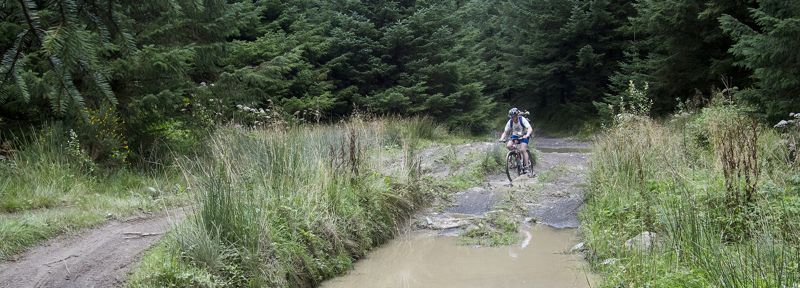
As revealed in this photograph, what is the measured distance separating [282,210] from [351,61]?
627 inches

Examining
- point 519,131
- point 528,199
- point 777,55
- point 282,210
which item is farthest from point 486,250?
point 777,55

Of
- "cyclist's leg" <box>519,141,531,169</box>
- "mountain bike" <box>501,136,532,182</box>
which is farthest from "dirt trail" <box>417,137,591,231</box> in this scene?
"cyclist's leg" <box>519,141,531,169</box>

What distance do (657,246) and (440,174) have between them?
7.36 m

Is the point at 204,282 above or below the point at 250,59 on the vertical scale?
below

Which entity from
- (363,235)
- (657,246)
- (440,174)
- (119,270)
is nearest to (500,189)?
(440,174)

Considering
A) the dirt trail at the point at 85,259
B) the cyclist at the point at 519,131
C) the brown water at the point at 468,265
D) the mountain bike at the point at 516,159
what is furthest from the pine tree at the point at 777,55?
the dirt trail at the point at 85,259

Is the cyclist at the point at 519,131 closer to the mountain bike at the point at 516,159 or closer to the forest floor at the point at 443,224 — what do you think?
the mountain bike at the point at 516,159

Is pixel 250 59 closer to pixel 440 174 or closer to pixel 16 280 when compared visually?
pixel 440 174

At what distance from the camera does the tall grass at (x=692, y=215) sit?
3756 mm

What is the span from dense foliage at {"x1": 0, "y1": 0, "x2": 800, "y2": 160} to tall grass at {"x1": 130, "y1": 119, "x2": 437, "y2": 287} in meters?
0.78

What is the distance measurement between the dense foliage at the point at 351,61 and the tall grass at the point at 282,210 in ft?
2.57

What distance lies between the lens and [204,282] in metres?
4.57

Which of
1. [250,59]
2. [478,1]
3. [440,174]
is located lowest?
[440,174]

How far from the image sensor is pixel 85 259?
4965 mm
